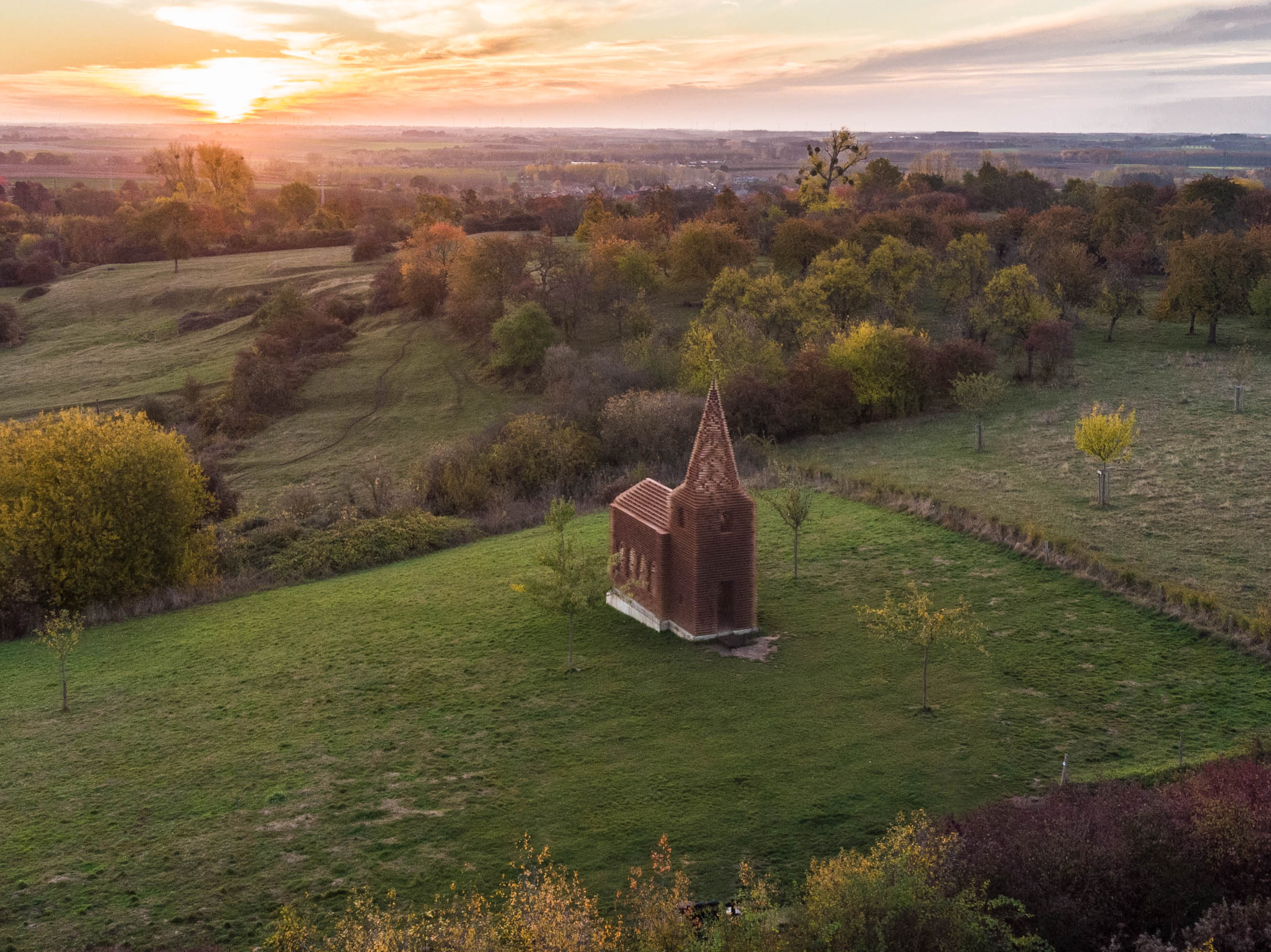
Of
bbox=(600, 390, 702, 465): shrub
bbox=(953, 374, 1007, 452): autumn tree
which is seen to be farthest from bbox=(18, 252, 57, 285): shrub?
bbox=(953, 374, 1007, 452): autumn tree

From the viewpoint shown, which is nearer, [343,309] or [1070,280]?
[1070,280]

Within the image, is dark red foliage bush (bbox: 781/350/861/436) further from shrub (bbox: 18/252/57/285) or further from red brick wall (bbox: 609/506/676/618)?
shrub (bbox: 18/252/57/285)

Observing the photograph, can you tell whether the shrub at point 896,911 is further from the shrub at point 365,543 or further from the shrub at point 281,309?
the shrub at point 281,309

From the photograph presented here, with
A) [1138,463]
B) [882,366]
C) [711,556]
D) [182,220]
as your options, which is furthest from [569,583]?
[182,220]

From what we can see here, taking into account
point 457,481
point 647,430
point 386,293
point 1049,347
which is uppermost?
point 386,293

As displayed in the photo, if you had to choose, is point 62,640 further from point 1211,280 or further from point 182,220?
point 182,220

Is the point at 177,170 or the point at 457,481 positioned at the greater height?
the point at 177,170

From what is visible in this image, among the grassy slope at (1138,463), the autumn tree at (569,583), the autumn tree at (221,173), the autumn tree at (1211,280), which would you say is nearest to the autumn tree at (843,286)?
the grassy slope at (1138,463)
